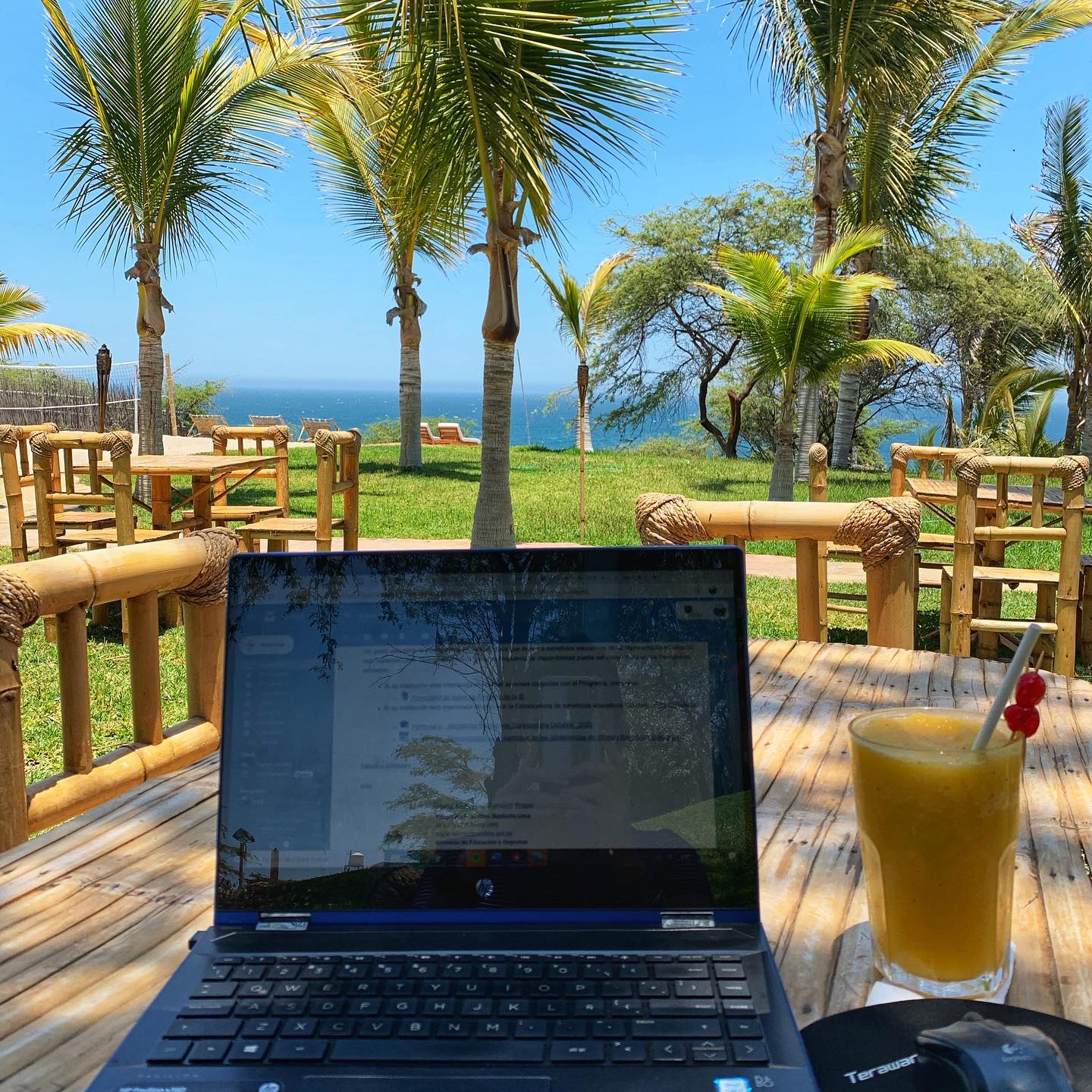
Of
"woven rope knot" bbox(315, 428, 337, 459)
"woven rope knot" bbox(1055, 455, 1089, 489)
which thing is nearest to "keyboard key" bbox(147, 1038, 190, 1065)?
"woven rope knot" bbox(1055, 455, 1089, 489)

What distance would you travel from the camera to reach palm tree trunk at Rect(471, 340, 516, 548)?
20.2 ft

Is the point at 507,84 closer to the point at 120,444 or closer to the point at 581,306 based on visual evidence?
the point at 120,444

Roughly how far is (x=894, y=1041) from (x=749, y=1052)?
102 millimetres

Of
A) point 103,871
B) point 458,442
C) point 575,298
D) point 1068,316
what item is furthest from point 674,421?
point 103,871

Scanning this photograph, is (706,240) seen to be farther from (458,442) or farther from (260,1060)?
(260,1060)

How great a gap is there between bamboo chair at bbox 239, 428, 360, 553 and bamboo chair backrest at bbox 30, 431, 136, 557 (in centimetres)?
66

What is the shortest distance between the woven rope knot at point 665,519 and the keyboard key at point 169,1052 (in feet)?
4.70

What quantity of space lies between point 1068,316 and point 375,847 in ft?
52.7

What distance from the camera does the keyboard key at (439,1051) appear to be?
693 millimetres

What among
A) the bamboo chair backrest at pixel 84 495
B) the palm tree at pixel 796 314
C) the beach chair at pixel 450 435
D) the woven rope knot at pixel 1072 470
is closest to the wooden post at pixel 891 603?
the woven rope knot at pixel 1072 470

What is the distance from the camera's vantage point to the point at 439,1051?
0.70 meters

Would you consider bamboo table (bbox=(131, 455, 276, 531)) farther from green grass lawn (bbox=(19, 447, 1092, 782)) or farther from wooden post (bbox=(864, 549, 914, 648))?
wooden post (bbox=(864, 549, 914, 648))

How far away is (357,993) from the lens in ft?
2.49

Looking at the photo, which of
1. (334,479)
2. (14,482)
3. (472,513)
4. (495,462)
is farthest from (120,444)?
(472,513)
